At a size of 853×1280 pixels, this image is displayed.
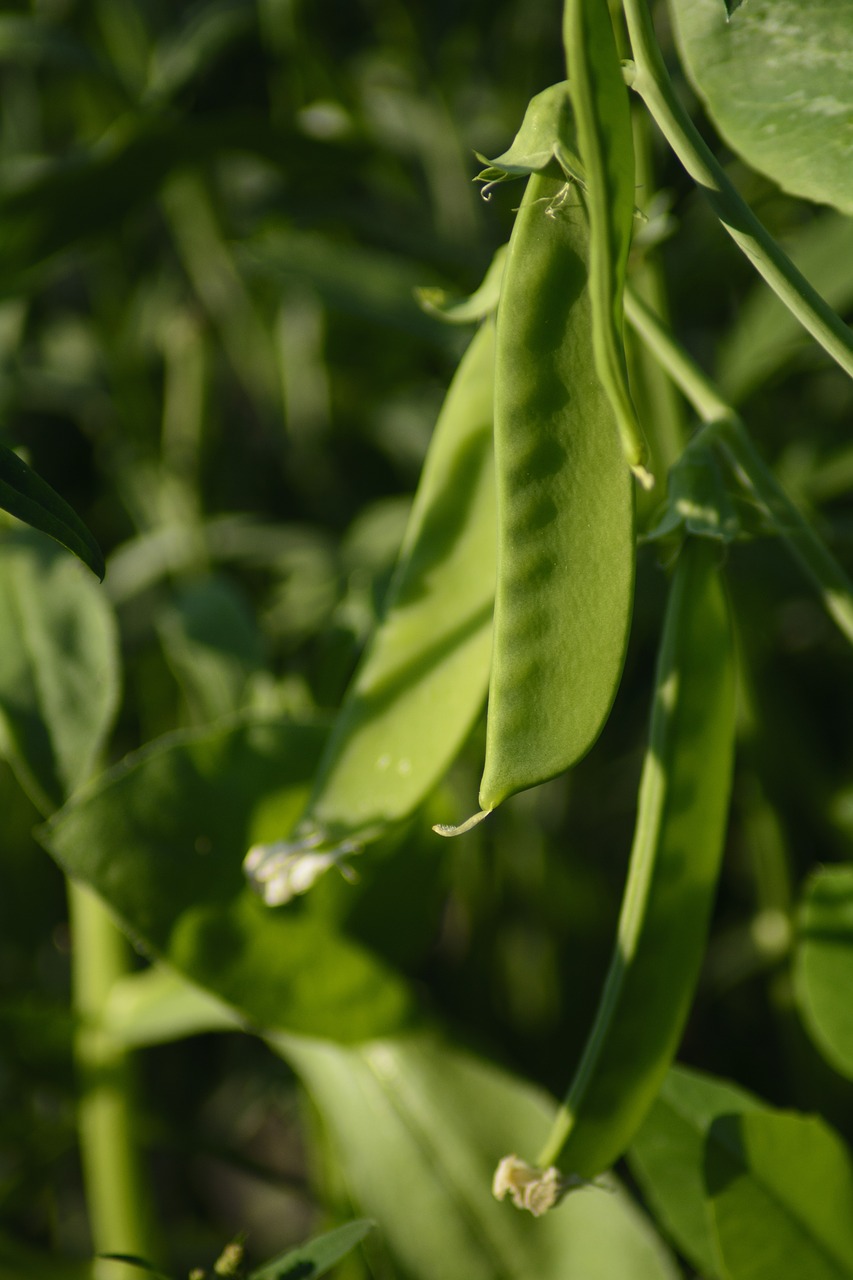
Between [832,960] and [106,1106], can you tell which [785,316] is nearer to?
[832,960]

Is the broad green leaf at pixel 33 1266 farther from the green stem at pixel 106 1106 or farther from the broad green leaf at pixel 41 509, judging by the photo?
the broad green leaf at pixel 41 509

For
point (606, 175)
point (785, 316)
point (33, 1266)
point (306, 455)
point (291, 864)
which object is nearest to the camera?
point (606, 175)

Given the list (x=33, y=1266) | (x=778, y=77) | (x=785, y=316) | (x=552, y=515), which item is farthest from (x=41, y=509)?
(x=785, y=316)

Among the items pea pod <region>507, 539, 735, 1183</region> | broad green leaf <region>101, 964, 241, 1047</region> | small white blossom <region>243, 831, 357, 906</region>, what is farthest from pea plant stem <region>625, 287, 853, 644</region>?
broad green leaf <region>101, 964, 241, 1047</region>

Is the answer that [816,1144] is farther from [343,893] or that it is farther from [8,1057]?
[8,1057]

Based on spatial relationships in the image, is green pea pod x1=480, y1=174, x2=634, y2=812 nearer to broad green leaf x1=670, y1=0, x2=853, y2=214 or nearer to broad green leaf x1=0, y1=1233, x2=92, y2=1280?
broad green leaf x1=670, y1=0, x2=853, y2=214

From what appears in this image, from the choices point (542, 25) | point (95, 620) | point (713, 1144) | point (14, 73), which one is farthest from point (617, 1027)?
point (14, 73)
